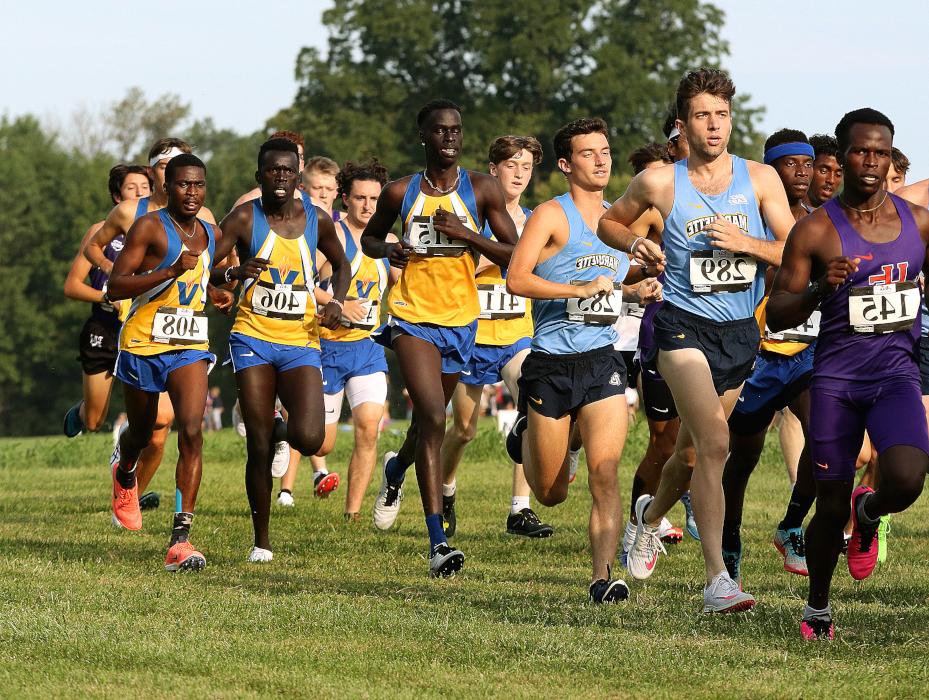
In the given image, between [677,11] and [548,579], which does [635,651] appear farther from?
[677,11]

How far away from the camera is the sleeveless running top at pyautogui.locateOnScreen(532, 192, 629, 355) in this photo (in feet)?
29.3

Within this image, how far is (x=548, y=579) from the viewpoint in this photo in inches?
368

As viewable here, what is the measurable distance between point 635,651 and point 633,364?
5979 millimetres

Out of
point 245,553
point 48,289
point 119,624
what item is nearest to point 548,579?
point 245,553

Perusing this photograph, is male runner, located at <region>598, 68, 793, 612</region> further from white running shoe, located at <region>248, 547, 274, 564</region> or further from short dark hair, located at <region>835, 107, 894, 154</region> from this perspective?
white running shoe, located at <region>248, 547, 274, 564</region>

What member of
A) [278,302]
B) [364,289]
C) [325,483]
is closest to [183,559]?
[278,302]

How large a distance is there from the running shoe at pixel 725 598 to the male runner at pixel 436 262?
7.29 ft

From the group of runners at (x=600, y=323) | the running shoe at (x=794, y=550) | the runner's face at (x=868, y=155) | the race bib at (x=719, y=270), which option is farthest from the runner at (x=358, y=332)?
the runner's face at (x=868, y=155)

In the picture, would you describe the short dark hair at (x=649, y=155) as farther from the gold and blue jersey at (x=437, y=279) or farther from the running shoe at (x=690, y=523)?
the running shoe at (x=690, y=523)

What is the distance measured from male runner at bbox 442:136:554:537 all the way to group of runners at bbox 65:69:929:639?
23mm

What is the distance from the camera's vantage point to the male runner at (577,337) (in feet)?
28.1

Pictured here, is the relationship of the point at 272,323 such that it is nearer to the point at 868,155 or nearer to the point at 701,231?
the point at 701,231

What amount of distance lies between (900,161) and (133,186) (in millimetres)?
6339

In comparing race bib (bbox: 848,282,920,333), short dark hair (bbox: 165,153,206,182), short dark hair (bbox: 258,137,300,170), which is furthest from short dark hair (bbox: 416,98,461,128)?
race bib (bbox: 848,282,920,333)
